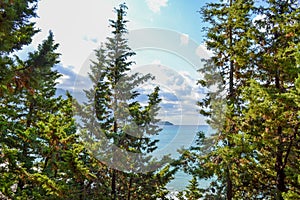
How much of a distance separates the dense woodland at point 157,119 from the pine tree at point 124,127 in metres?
0.06

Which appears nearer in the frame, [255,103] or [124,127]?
[255,103]

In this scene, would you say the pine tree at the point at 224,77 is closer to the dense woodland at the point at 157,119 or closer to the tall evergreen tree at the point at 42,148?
the dense woodland at the point at 157,119

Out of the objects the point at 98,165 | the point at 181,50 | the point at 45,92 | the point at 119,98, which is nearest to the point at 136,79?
the point at 119,98

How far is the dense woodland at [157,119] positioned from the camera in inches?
313

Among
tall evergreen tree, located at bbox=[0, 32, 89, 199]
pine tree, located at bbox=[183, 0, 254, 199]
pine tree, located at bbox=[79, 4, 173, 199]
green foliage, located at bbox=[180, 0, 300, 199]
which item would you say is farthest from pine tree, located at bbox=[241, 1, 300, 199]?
tall evergreen tree, located at bbox=[0, 32, 89, 199]

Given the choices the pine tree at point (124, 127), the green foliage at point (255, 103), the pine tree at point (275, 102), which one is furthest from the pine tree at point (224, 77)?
the pine tree at point (124, 127)

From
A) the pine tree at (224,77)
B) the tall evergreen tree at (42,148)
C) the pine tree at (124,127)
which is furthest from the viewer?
the pine tree at (124,127)

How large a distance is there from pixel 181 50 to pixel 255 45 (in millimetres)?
6414

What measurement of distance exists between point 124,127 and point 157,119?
267 cm

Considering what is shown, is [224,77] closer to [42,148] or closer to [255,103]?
[255,103]

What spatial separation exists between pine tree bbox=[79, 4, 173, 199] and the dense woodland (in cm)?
6

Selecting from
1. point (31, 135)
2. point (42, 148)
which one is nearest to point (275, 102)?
point (42, 148)

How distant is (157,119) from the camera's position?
14.6 metres

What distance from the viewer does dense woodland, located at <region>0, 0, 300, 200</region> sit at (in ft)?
26.1
